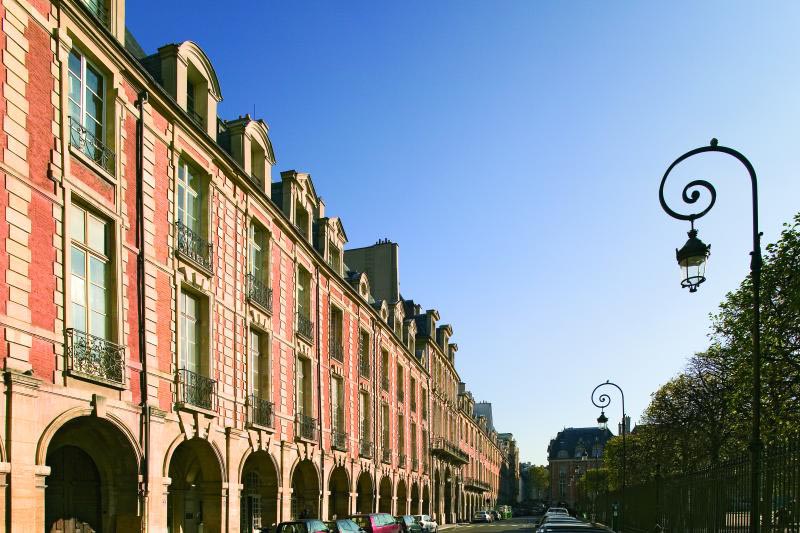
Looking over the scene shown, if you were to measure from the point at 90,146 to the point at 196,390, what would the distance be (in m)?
6.36

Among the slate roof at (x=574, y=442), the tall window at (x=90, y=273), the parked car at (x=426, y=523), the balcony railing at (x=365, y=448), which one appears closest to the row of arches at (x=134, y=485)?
the tall window at (x=90, y=273)

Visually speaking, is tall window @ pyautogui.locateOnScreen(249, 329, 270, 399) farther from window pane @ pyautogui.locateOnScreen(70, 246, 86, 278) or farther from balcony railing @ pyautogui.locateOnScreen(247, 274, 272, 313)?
window pane @ pyautogui.locateOnScreen(70, 246, 86, 278)

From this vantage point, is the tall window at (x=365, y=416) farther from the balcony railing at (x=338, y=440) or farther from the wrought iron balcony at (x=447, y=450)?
the wrought iron balcony at (x=447, y=450)

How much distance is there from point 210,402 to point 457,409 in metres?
52.4

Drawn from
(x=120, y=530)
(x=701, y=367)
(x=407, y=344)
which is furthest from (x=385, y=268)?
(x=120, y=530)

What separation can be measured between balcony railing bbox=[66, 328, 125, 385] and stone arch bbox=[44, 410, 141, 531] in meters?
1.13

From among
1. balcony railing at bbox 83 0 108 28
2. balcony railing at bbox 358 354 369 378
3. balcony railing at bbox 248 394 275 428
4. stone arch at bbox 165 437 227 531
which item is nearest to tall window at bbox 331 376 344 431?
balcony railing at bbox 358 354 369 378

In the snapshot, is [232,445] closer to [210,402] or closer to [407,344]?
[210,402]

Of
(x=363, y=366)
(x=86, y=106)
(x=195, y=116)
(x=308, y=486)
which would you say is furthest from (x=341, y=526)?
(x=363, y=366)

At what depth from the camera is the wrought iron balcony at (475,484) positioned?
71438mm

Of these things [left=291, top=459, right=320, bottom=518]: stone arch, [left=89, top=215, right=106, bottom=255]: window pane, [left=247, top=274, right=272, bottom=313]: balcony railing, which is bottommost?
[left=291, top=459, right=320, bottom=518]: stone arch

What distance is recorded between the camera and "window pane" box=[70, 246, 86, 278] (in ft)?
46.2

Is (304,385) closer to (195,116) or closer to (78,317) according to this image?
(195,116)

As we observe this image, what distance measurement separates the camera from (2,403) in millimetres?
11680
